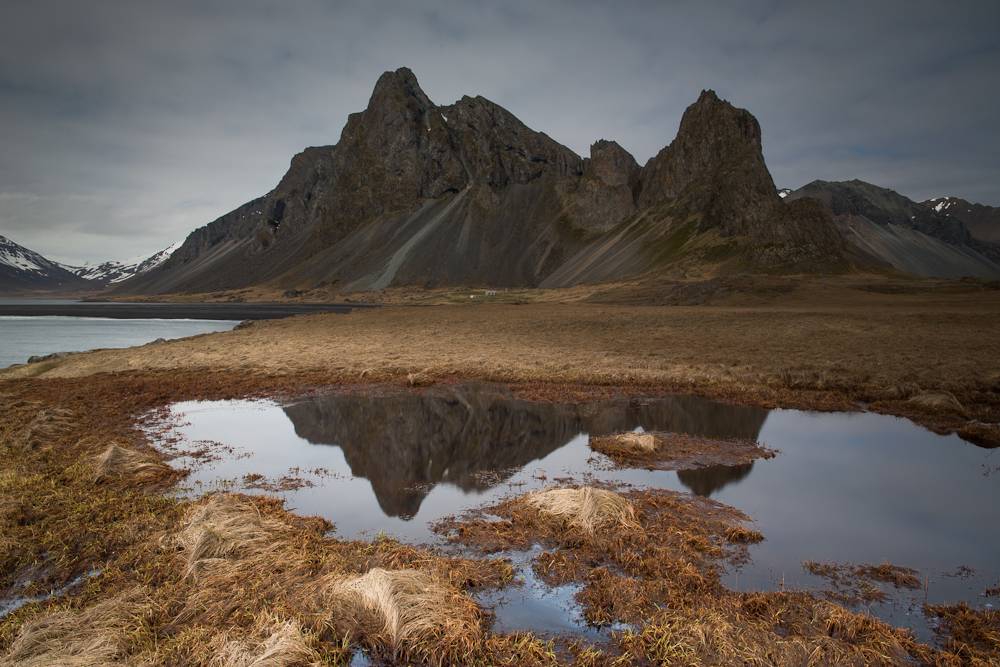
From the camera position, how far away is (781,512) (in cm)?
1064

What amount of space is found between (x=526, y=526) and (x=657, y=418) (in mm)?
9590

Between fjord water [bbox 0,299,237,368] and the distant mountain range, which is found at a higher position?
the distant mountain range

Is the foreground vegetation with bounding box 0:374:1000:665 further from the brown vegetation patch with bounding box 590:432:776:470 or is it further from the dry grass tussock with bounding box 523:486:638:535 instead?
the brown vegetation patch with bounding box 590:432:776:470

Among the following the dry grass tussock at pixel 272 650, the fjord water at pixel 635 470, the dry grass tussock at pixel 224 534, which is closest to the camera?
the dry grass tussock at pixel 272 650

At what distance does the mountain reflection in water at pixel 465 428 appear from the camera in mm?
12938

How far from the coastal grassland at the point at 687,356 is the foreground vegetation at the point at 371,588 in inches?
495

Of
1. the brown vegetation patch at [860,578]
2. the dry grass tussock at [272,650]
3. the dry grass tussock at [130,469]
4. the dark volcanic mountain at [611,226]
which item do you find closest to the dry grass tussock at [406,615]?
the dry grass tussock at [272,650]

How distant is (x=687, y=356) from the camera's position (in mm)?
28141

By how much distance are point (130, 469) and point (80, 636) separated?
7.40 meters

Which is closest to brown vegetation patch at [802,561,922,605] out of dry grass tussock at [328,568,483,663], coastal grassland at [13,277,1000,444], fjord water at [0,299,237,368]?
dry grass tussock at [328,568,483,663]

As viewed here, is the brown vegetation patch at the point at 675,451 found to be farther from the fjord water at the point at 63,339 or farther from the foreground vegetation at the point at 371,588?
the fjord water at the point at 63,339

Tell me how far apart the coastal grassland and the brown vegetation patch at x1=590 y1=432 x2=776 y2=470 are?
5687 mm

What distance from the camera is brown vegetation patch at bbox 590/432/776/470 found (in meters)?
13.8

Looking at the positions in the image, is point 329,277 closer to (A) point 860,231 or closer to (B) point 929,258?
(A) point 860,231
